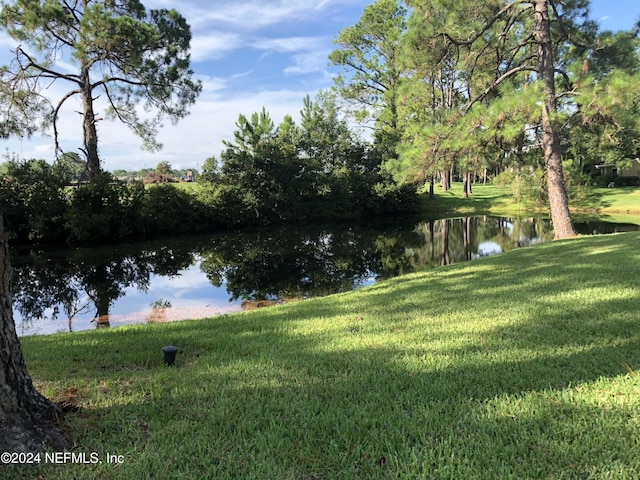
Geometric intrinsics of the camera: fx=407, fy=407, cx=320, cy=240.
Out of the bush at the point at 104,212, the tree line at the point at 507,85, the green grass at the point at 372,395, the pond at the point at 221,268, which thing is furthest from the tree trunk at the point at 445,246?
the bush at the point at 104,212

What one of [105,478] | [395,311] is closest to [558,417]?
[105,478]

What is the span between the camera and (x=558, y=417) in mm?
2277

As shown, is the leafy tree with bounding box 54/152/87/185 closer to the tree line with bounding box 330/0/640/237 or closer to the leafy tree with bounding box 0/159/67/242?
the leafy tree with bounding box 0/159/67/242

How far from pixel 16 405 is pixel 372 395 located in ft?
6.52

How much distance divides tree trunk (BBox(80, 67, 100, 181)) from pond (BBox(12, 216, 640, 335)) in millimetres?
4797

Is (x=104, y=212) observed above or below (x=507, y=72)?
below

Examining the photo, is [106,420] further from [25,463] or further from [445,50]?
[445,50]

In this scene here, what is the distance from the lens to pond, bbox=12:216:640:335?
9602mm

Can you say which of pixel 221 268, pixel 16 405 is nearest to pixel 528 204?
pixel 221 268

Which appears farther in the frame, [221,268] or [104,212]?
[104,212]

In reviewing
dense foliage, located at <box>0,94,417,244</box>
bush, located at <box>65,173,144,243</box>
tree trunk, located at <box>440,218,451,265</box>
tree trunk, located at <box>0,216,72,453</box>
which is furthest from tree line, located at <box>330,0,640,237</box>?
bush, located at <box>65,173,144,243</box>

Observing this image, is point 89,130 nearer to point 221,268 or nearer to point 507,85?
point 221,268

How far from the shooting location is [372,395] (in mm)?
2658

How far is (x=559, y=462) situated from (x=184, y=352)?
3265 millimetres
